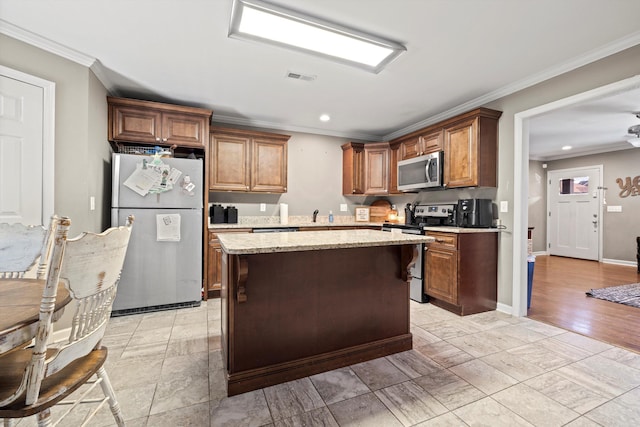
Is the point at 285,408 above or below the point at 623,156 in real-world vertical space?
below

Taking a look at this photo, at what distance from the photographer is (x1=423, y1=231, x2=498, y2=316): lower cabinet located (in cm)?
307

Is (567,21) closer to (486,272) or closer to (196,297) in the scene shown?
(486,272)

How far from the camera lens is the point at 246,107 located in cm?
380

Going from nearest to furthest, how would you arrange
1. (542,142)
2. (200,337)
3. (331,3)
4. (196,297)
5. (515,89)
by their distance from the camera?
(331,3)
(200,337)
(515,89)
(196,297)
(542,142)

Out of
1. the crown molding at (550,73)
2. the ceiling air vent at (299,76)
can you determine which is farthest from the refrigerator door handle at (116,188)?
the crown molding at (550,73)

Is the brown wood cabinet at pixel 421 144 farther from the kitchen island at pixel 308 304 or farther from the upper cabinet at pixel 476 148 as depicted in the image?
the kitchen island at pixel 308 304

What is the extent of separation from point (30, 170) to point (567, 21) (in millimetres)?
4154

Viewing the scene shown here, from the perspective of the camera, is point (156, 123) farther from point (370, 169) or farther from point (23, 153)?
point (370, 169)

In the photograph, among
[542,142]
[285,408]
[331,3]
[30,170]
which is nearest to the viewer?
[285,408]

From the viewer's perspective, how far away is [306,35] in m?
2.17

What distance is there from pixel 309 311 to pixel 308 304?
0.05m

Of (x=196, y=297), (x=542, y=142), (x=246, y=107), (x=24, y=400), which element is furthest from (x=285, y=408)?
(x=542, y=142)

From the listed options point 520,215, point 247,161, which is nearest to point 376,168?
point 247,161

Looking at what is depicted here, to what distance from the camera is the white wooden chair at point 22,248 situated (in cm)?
158
